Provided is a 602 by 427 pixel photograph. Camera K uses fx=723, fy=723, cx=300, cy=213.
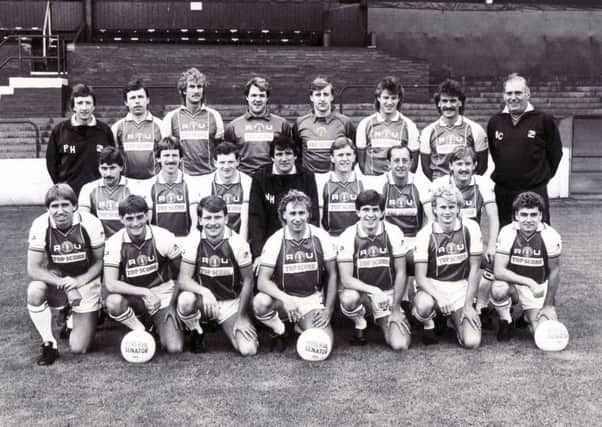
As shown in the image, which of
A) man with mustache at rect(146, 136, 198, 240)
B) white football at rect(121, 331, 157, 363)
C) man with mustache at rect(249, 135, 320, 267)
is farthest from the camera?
man with mustache at rect(146, 136, 198, 240)

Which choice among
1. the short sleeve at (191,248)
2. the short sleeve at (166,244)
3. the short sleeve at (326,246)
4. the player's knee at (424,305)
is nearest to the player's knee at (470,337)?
the player's knee at (424,305)

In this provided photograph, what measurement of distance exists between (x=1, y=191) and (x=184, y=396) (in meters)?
8.91

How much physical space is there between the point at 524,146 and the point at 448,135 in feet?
1.76

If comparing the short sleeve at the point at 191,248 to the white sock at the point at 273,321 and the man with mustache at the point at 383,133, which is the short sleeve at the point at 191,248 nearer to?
the white sock at the point at 273,321

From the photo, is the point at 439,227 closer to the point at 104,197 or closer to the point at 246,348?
the point at 246,348

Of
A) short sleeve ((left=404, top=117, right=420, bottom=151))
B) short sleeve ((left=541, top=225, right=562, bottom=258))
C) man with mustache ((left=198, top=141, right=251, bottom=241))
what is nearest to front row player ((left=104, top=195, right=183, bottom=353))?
man with mustache ((left=198, top=141, right=251, bottom=241))

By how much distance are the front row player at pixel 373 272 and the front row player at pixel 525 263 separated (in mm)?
629

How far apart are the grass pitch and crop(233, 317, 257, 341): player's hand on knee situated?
120 millimetres

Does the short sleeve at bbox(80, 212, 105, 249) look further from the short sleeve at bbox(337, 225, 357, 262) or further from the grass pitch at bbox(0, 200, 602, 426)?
the short sleeve at bbox(337, 225, 357, 262)

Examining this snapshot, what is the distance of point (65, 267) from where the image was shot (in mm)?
4520

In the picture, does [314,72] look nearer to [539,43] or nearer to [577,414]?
[539,43]

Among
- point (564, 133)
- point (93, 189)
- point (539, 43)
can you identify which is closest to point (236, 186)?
point (93, 189)

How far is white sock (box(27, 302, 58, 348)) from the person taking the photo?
4273 mm

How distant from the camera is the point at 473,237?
459 centimetres
